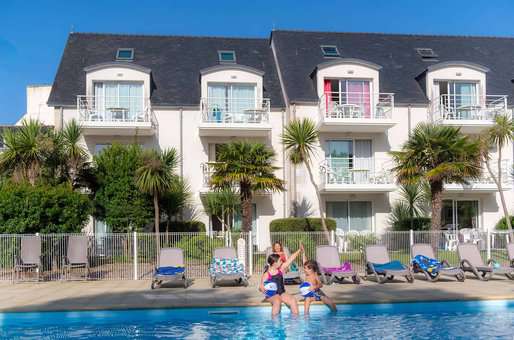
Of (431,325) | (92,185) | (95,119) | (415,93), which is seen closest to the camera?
(431,325)

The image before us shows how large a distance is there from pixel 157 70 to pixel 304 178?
910 centimetres

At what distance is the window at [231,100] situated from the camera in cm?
2647

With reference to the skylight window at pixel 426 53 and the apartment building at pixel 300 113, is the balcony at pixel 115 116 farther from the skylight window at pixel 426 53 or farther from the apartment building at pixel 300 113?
the skylight window at pixel 426 53

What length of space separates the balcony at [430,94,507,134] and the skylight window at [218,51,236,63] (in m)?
10.1

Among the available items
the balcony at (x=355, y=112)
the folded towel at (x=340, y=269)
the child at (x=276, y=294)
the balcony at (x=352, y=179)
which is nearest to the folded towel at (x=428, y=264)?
the folded towel at (x=340, y=269)

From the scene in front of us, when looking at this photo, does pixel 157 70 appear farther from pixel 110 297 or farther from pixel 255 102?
pixel 110 297

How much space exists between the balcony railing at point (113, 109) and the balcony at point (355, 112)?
7.90 m

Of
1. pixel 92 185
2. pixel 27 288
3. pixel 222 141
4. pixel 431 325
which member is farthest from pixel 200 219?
pixel 431 325

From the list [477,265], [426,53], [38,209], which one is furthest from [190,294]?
[426,53]

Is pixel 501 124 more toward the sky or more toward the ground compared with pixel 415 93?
more toward the ground

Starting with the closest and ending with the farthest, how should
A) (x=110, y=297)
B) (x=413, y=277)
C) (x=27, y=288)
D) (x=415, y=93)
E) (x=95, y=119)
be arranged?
(x=110, y=297)
(x=27, y=288)
(x=413, y=277)
(x=95, y=119)
(x=415, y=93)

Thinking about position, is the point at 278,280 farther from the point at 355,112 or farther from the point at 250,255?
the point at 355,112

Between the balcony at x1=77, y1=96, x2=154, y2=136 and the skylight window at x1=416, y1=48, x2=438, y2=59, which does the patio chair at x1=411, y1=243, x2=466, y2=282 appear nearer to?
the balcony at x1=77, y1=96, x2=154, y2=136

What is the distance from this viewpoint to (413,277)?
1752cm
